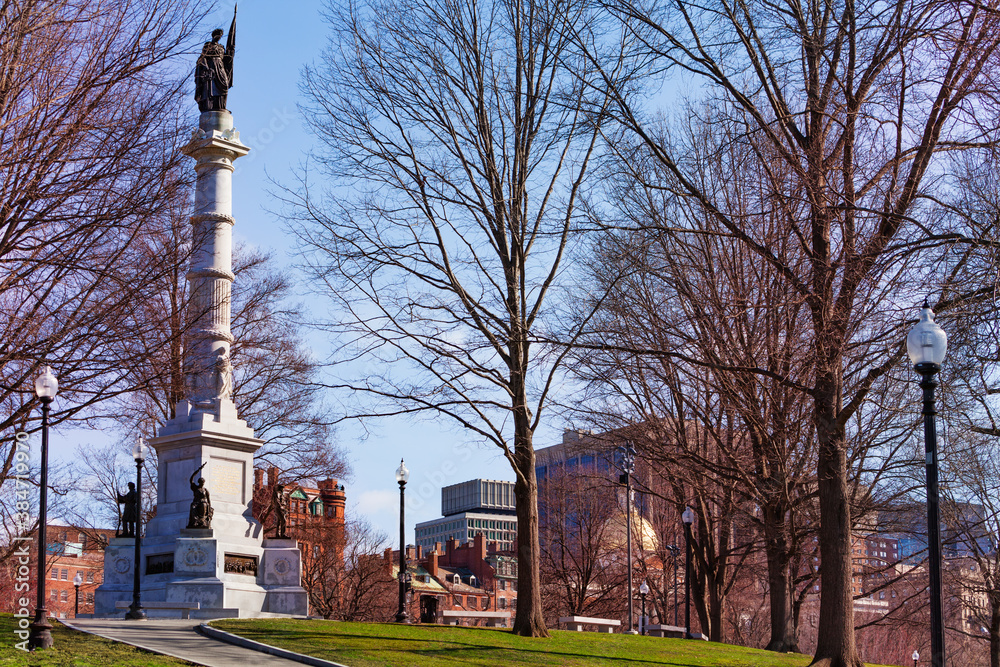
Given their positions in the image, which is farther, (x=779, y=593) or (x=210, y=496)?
(x=210, y=496)

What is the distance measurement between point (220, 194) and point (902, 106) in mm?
18490

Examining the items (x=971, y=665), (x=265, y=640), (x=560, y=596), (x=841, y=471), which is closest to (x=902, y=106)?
(x=841, y=471)

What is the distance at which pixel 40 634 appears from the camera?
46.7ft

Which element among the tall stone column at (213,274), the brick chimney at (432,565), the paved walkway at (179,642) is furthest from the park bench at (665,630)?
the brick chimney at (432,565)

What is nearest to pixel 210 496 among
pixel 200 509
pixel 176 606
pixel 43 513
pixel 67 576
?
pixel 200 509

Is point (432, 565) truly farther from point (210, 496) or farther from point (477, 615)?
point (210, 496)

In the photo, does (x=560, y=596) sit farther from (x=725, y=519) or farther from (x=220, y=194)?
(x=220, y=194)

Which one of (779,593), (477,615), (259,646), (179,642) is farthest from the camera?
(477,615)

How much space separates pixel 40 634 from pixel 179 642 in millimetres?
2592

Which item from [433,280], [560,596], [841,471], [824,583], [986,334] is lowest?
[560,596]

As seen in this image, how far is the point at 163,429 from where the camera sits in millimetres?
26234

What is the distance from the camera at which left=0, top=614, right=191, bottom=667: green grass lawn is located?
12461 millimetres

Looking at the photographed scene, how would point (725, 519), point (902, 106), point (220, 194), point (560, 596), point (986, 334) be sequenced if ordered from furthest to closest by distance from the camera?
1. point (560, 596)
2. point (220, 194)
3. point (725, 519)
4. point (986, 334)
5. point (902, 106)

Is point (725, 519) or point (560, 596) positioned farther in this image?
point (560, 596)
